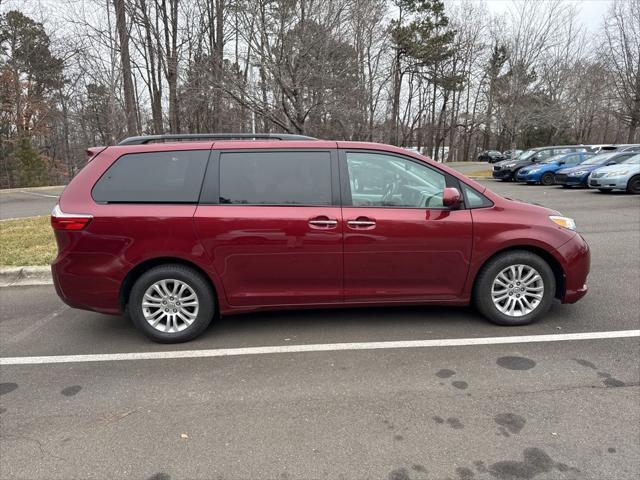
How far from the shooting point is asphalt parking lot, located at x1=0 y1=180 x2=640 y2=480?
243 cm

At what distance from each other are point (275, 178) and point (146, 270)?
140cm

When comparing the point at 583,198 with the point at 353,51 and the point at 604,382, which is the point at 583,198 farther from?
the point at 604,382

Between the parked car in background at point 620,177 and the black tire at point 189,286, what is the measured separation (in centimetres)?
1539

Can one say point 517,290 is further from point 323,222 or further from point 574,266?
point 323,222

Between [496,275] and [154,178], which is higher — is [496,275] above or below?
below

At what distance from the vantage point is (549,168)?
62.7 ft

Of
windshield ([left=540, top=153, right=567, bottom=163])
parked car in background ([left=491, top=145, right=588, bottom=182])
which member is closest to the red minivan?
windshield ([left=540, top=153, right=567, bottom=163])

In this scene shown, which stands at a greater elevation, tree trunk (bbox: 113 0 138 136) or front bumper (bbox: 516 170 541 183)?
tree trunk (bbox: 113 0 138 136)

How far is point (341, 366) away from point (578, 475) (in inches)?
66.5

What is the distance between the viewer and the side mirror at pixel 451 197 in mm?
3828

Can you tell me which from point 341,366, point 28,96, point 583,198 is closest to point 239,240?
point 341,366

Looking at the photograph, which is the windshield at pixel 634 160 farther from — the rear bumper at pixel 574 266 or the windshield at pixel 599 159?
the rear bumper at pixel 574 266

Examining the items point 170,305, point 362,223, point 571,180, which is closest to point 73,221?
point 170,305

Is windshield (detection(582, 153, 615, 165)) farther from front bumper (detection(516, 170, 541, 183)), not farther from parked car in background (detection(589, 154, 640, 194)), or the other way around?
front bumper (detection(516, 170, 541, 183))
